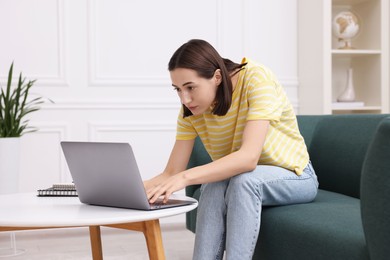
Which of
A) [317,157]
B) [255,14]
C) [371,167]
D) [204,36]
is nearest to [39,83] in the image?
[204,36]

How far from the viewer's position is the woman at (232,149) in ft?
5.98

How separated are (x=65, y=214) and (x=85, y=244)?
6.04 ft

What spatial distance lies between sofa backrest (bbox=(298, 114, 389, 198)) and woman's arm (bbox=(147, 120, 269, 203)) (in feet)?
2.02

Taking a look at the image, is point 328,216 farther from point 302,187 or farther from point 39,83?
point 39,83

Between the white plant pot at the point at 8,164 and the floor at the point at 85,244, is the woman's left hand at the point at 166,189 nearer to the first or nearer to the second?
the floor at the point at 85,244

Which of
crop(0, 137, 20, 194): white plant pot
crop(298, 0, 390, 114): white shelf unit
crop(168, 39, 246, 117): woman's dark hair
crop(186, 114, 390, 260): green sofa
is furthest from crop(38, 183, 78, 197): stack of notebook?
crop(298, 0, 390, 114): white shelf unit

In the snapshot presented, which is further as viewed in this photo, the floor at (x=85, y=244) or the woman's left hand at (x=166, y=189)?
the floor at (x=85, y=244)

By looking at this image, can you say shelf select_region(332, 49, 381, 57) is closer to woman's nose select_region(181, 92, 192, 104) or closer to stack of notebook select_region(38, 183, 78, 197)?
woman's nose select_region(181, 92, 192, 104)

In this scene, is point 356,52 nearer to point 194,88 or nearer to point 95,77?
point 95,77

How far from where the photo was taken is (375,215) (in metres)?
1.37

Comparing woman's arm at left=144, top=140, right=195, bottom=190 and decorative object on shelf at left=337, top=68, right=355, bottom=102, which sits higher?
decorative object on shelf at left=337, top=68, right=355, bottom=102

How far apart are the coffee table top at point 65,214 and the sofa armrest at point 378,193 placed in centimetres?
50

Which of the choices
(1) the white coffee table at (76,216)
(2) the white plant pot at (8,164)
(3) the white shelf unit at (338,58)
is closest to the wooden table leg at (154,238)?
(1) the white coffee table at (76,216)

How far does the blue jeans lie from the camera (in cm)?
180
